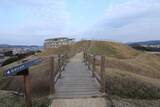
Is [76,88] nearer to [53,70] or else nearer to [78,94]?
[78,94]

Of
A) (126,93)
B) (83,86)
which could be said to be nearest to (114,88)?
(126,93)

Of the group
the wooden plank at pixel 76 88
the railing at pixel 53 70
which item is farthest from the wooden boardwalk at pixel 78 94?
the railing at pixel 53 70

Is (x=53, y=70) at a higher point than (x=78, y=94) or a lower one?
higher

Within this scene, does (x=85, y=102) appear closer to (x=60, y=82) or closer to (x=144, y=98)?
(x=60, y=82)

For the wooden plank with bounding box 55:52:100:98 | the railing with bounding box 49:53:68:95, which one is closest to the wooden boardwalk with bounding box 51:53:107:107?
the wooden plank with bounding box 55:52:100:98

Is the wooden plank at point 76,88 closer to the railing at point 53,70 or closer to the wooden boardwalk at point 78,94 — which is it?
the wooden boardwalk at point 78,94

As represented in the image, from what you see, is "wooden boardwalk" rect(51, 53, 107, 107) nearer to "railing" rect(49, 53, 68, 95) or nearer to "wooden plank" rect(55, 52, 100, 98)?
"wooden plank" rect(55, 52, 100, 98)

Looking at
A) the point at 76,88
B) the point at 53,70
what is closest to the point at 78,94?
the point at 76,88

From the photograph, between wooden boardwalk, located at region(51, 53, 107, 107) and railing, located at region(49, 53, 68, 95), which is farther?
railing, located at region(49, 53, 68, 95)

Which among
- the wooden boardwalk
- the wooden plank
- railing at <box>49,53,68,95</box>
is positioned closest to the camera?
the wooden boardwalk

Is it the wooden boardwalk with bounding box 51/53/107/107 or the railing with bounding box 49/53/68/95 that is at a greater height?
the railing with bounding box 49/53/68/95

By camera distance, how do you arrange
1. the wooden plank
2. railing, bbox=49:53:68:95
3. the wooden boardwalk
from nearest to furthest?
the wooden boardwalk, railing, bbox=49:53:68:95, the wooden plank

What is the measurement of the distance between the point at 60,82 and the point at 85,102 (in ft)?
7.32

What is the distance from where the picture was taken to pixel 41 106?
512 cm
